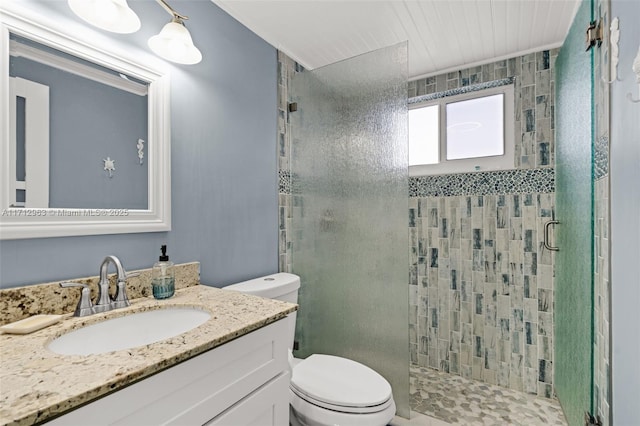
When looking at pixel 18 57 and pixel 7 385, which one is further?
pixel 18 57

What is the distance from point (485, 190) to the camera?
2.30 m

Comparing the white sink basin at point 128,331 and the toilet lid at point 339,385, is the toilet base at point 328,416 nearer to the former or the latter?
the toilet lid at point 339,385

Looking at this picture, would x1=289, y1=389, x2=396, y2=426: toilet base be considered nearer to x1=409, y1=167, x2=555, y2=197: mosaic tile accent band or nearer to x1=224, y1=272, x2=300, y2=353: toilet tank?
x1=224, y1=272, x2=300, y2=353: toilet tank

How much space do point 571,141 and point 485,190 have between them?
2.12 ft

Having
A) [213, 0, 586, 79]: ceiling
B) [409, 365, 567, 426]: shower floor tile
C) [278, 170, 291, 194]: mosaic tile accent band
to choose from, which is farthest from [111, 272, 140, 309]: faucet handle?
[409, 365, 567, 426]: shower floor tile

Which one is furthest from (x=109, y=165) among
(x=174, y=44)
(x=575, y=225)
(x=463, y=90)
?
(x=463, y=90)

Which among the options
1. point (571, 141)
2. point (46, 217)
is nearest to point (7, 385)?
point (46, 217)

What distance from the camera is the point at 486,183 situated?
90.7 inches

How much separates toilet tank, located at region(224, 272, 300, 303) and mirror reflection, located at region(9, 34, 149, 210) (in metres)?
0.63

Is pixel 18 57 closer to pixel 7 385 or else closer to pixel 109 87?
pixel 109 87

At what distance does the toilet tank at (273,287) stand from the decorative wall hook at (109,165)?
754mm

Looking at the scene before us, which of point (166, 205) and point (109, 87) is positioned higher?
point (109, 87)

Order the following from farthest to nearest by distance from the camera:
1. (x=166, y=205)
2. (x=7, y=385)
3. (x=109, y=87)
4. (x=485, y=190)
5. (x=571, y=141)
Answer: (x=485, y=190)
(x=571, y=141)
(x=166, y=205)
(x=109, y=87)
(x=7, y=385)

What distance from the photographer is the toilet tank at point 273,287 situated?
1665 millimetres
